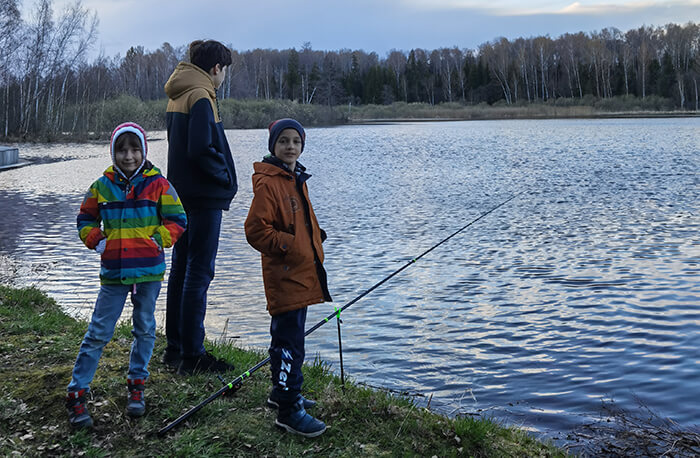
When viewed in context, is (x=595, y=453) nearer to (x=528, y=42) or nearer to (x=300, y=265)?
(x=300, y=265)

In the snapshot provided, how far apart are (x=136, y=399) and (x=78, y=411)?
1.01 feet

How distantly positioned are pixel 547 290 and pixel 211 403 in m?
5.69

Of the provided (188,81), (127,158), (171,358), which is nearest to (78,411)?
(171,358)

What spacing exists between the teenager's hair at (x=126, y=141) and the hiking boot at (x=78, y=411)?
1.30 meters

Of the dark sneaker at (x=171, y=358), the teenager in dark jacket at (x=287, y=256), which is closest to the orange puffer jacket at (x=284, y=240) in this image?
the teenager in dark jacket at (x=287, y=256)

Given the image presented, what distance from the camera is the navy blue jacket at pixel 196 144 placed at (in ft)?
13.8

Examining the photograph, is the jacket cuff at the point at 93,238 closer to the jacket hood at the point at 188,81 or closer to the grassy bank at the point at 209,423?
the grassy bank at the point at 209,423

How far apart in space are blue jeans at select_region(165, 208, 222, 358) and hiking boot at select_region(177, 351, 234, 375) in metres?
0.03

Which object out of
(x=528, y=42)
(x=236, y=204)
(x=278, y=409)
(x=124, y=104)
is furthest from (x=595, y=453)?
(x=528, y=42)

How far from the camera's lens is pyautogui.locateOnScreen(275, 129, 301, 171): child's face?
365 cm

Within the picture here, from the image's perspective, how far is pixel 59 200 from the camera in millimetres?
16703

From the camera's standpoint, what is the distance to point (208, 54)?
4.35 meters

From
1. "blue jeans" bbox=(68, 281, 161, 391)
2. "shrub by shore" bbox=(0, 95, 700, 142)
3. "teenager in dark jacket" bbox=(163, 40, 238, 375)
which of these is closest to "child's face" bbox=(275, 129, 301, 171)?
"teenager in dark jacket" bbox=(163, 40, 238, 375)

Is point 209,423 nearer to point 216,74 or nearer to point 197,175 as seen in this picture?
point 197,175
